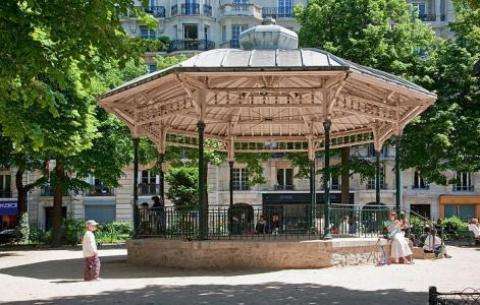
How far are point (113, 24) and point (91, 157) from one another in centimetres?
2398

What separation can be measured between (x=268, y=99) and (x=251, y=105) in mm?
3854

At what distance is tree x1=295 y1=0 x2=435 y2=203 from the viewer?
1405 inches

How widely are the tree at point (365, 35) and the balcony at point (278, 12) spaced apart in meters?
20.4

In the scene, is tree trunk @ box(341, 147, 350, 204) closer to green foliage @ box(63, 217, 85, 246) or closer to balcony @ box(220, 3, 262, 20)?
green foliage @ box(63, 217, 85, 246)

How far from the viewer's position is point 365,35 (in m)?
36.6

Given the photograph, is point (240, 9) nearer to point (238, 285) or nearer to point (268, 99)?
point (268, 99)

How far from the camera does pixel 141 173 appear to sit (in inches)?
2314

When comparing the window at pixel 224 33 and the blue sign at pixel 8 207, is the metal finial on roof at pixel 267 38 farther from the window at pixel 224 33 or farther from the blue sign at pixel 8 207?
the blue sign at pixel 8 207

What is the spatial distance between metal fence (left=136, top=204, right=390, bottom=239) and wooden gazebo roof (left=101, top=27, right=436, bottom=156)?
2622 millimetres

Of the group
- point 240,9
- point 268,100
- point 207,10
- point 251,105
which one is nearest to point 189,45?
point 207,10

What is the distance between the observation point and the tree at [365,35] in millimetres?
35688

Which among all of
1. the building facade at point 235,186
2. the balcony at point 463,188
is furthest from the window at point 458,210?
the balcony at point 463,188

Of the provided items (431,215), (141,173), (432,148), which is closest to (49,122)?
(432,148)

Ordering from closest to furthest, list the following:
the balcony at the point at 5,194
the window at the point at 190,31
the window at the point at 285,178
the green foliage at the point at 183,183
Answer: the green foliage at the point at 183,183 < the balcony at the point at 5,194 < the window at the point at 285,178 < the window at the point at 190,31
